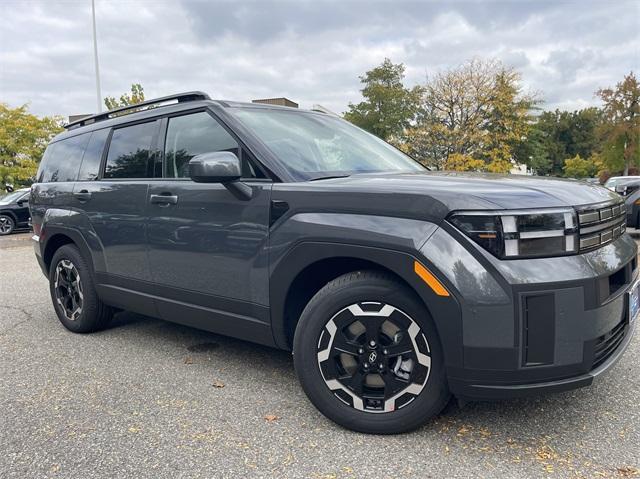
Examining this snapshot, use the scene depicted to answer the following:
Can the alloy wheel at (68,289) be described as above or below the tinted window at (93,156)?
below

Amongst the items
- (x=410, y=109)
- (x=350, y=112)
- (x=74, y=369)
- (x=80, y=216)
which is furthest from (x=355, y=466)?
(x=350, y=112)

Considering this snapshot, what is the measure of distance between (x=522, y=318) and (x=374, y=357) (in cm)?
72

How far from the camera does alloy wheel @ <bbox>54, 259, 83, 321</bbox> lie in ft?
14.3

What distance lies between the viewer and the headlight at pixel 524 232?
2.15 metres

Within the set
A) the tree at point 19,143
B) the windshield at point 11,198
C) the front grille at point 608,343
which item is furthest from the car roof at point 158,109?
the tree at point 19,143

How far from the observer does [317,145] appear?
10.9 ft

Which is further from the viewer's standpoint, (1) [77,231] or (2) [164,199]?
(1) [77,231]

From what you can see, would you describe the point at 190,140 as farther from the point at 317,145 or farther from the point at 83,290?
the point at 83,290

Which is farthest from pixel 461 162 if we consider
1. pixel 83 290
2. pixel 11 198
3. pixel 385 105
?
pixel 83 290

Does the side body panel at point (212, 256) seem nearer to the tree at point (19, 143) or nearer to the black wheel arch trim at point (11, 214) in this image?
the black wheel arch trim at point (11, 214)

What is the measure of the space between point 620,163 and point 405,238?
46.1 metres

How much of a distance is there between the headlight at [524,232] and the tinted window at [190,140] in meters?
1.61

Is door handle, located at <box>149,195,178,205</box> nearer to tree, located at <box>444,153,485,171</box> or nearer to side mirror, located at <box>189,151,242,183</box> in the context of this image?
side mirror, located at <box>189,151,242,183</box>

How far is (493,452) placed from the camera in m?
2.35
